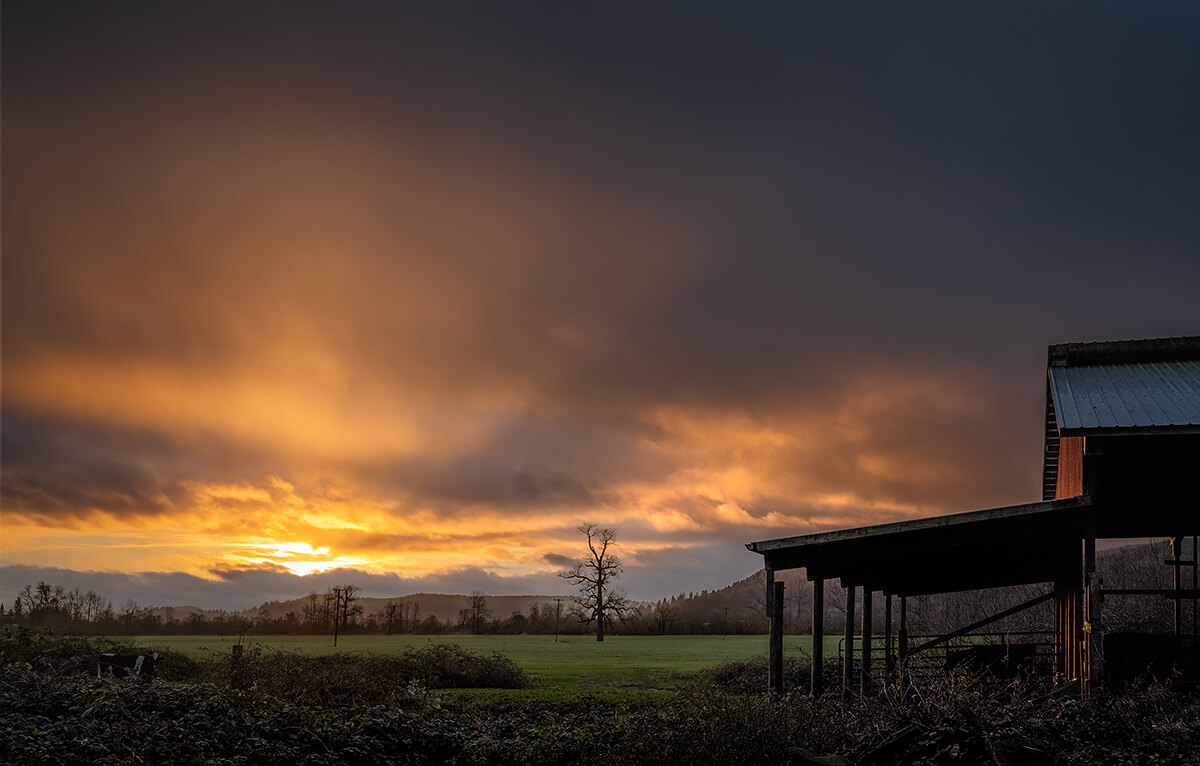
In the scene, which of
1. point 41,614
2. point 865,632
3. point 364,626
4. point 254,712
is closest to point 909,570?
point 865,632

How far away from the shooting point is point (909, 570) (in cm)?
2203

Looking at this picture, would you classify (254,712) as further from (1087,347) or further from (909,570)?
(1087,347)

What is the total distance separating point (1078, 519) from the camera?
14.9 m

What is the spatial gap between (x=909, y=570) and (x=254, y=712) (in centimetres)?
1600

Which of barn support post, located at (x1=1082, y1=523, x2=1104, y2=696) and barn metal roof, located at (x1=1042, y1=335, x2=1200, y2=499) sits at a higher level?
barn metal roof, located at (x1=1042, y1=335, x2=1200, y2=499)

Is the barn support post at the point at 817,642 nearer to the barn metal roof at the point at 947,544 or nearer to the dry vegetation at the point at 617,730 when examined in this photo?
the barn metal roof at the point at 947,544

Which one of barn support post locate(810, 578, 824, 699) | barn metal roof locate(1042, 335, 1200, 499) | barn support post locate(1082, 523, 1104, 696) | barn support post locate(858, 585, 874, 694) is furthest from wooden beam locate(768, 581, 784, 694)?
barn metal roof locate(1042, 335, 1200, 499)

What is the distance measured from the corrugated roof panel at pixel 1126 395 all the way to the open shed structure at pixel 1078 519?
0.07 ft

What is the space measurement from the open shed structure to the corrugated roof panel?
23 mm

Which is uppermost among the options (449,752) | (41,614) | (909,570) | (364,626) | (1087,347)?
(1087,347)

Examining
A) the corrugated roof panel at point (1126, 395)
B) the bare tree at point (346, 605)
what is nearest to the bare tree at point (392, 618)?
the bare tree at point (346, 605)

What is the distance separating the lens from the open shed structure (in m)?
14.7

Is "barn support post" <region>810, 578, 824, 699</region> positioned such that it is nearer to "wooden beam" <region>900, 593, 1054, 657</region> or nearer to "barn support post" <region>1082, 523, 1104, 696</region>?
"wooden beam" <region>900, 593, 1054, 657</region>

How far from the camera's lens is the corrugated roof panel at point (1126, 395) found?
14906 millimetres
